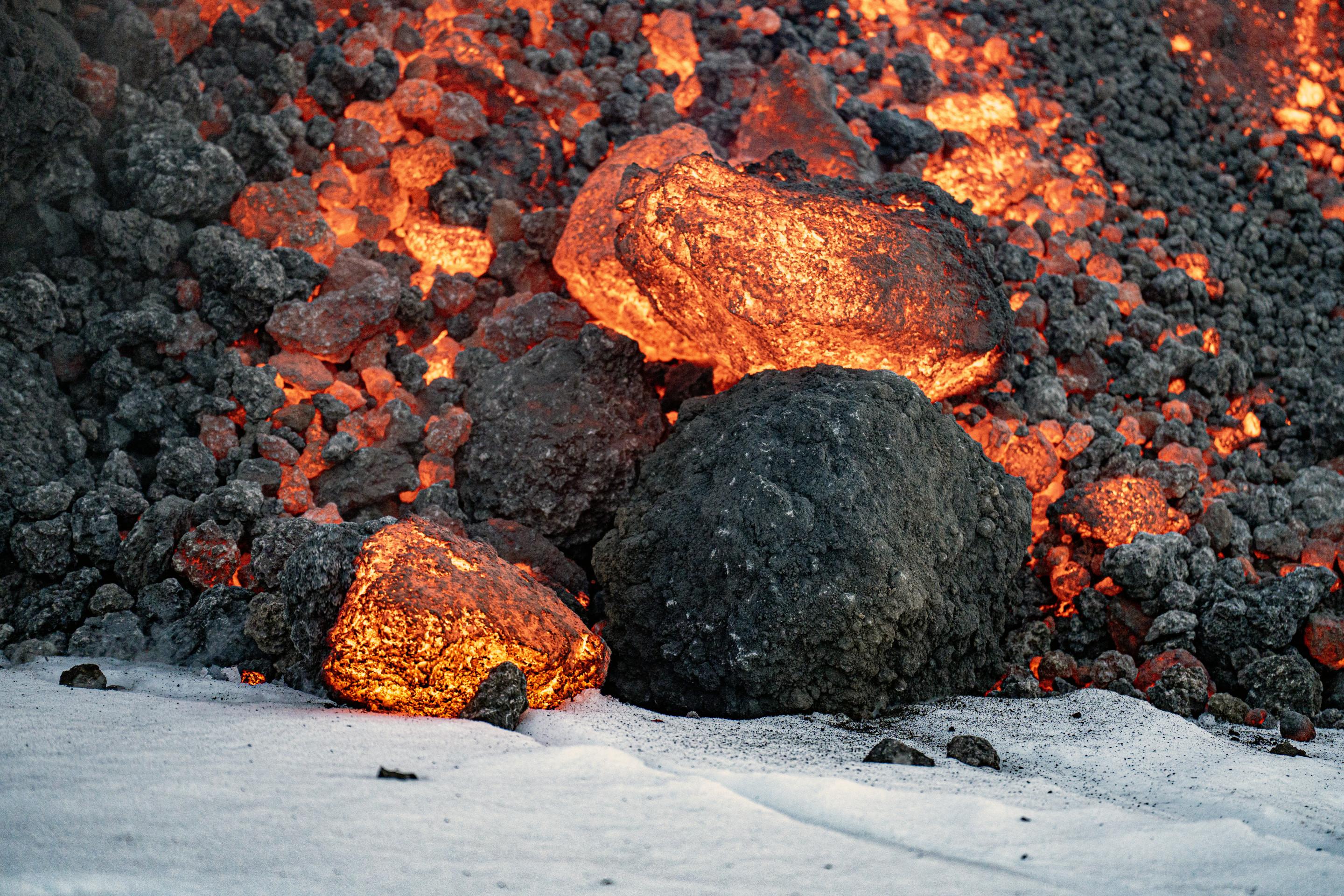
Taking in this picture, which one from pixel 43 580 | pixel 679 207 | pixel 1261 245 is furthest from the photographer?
pixel 1261 245

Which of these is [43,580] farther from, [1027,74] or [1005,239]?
[1027,74]

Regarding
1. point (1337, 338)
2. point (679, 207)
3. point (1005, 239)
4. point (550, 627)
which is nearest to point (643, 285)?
point (679, 207)

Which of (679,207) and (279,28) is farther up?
(279,28)

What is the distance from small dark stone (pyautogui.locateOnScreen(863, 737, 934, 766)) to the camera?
8.18 feet

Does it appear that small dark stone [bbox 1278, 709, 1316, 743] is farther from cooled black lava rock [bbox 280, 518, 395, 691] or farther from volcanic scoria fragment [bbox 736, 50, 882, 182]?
volcanic scoria fragment [bbox 736, 50, 882, 182]

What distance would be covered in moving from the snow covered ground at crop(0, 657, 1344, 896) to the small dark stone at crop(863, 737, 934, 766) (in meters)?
0.05

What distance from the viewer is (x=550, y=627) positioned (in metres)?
2.84

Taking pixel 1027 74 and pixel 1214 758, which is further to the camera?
pixel 1027 74

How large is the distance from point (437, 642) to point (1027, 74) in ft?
17.1

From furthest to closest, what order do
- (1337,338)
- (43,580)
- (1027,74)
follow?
1. (1027,74)
2. (1337,338)
3. (43,580)

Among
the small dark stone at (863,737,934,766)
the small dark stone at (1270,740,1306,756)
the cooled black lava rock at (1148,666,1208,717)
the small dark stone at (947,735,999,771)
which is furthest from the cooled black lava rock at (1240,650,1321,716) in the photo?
the small dark stone at (863,737,934,766)

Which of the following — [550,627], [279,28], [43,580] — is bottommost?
[43,580]

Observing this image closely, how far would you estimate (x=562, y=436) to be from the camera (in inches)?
146

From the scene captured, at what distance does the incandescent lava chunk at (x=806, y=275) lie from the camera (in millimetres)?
3562
